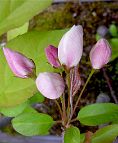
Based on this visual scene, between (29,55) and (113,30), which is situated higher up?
(29,55)

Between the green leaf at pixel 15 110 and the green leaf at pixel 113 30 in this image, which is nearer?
the green leaf at pixel 15 110

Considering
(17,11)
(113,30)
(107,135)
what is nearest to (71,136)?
(107,135)

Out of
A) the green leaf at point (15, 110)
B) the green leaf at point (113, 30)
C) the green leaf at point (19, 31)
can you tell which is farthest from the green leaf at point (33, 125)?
the green leaf at point (113, 30)

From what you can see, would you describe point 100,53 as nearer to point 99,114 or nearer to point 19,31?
point 99,114

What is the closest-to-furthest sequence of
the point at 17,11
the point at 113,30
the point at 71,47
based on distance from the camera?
the point at 71,47 → the point at 17,11 → the point at 113,30

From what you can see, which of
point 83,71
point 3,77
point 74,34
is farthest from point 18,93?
point 83,71

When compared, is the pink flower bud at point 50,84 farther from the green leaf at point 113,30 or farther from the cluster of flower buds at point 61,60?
the green leaf at point 113,30

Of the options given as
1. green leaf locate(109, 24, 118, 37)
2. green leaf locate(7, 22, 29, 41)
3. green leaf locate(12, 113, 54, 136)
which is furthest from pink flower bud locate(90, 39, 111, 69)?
green leaf locate(109, 24, 118, 37)
